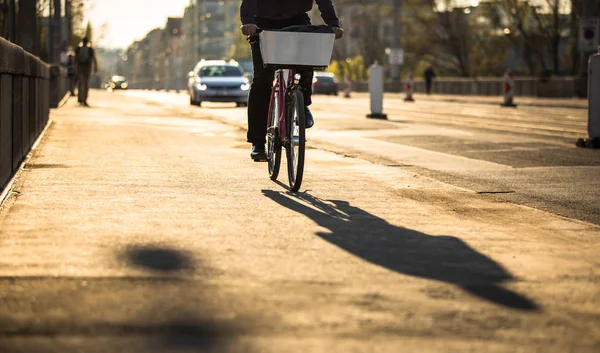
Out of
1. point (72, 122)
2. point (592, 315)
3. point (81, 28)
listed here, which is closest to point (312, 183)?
point (592, 315)

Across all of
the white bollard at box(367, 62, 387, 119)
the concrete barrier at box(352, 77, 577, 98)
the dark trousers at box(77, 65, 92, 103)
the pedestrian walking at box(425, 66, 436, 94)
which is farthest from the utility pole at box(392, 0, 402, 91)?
the white bollard at box(367, 62, 387, 119)

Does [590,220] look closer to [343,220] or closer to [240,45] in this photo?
[343,220]

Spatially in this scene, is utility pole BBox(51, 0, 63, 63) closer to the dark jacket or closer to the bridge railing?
the bridge railing

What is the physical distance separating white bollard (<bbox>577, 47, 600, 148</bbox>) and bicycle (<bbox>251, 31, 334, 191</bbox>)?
19.6ft

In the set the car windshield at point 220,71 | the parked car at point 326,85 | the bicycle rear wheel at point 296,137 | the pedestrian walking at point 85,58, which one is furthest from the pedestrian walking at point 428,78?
the bicycle rear wheel at point 296,137

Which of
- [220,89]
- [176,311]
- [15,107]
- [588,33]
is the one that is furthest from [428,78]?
[176,311]

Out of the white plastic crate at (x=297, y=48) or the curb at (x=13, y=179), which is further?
the white plastic crate at (x=297, y=48)

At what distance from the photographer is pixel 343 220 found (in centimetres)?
696

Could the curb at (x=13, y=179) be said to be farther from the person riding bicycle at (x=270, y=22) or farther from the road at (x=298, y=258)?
the person riding bicycle at (x=270, y=22)

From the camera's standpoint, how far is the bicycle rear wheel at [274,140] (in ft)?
29.8

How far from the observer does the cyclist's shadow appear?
484 centimetres

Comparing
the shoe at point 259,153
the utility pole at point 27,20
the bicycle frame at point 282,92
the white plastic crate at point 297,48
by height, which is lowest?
the shoe at point 259,153

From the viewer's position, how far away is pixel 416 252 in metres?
5.71

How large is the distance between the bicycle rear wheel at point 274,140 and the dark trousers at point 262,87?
0.22 meters
